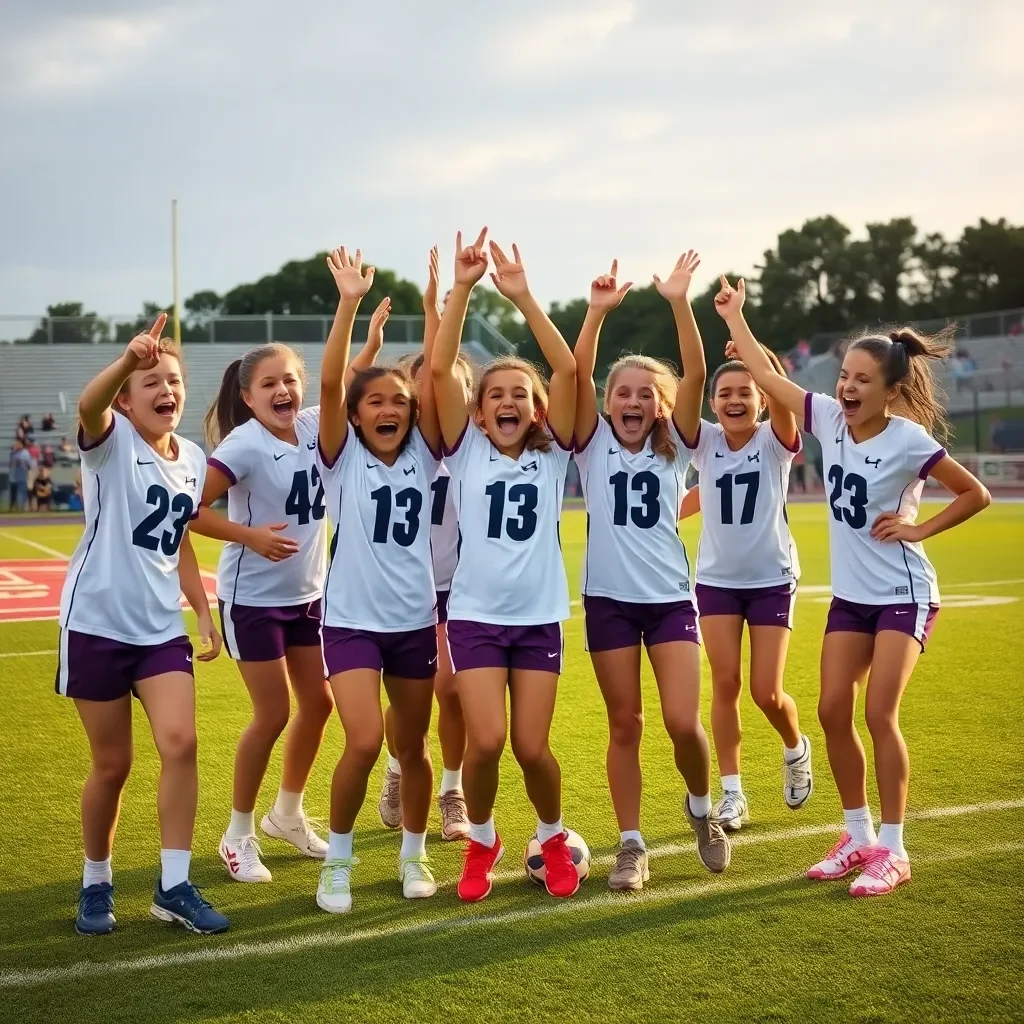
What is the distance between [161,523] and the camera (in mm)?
4176

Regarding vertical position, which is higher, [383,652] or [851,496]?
[851,496]

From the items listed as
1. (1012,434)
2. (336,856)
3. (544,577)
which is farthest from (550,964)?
(1012,434)

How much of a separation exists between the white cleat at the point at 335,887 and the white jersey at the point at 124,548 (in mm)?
978

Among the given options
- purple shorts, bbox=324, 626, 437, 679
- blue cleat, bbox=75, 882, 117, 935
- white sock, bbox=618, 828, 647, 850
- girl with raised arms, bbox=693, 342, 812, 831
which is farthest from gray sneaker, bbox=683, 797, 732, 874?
blue cleat, bbox=75, 882, 117, 935

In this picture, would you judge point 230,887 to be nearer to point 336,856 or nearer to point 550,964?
point 336,856

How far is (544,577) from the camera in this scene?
4.39m

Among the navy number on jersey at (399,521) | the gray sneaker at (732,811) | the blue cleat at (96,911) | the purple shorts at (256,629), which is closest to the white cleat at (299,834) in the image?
the purple shorts at (256,629)

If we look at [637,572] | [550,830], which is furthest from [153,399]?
[550,830]

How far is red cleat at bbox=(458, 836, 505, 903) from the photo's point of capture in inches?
168

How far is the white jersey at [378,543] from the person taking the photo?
4316 mm

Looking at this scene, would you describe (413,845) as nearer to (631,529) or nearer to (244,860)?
(244,860)

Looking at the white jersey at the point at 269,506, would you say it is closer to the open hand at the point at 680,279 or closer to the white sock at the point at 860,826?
the open hand at the point at 680,279

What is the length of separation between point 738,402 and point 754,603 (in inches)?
34.2

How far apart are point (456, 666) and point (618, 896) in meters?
0.98
